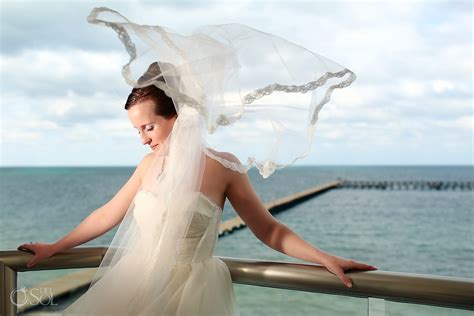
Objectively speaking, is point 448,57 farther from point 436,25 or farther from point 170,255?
point 170,255

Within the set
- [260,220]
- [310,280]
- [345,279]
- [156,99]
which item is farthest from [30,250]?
[345,279]

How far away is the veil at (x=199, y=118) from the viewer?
162 cm

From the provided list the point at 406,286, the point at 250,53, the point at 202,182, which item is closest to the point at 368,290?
the point at 406,286

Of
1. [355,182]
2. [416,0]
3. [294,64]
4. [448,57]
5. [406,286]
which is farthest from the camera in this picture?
[448,57]

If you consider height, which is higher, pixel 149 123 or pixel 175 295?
pixel 149 123

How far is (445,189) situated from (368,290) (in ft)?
189

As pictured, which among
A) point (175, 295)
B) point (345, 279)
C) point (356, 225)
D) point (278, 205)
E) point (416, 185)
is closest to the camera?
point (345, 279)

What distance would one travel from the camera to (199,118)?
66.8 inches

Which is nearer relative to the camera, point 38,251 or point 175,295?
point 175,295

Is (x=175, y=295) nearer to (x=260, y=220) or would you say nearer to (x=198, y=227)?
(x=198, y=227)

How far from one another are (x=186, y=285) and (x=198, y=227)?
19 centimetres

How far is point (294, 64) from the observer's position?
A: 5.49ft

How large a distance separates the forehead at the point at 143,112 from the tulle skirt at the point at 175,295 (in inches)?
19.1

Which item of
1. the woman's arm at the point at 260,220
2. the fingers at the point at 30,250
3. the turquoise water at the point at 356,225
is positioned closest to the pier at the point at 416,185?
the turquoise water at the point at 356,225
